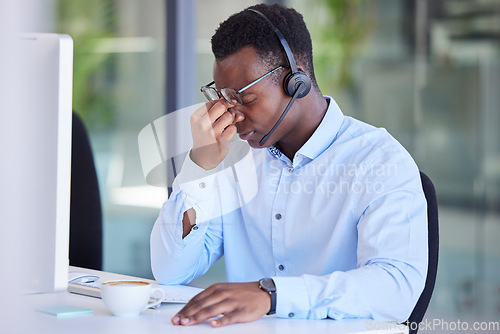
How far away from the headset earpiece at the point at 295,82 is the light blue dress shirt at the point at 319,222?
0.12m

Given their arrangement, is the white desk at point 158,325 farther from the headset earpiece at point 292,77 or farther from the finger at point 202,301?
the headset earpiece at point 292,77

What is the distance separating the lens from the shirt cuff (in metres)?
1.16

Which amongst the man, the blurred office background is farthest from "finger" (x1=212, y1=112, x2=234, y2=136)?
the blurred office background

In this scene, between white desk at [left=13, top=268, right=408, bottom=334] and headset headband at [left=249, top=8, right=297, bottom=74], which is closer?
white desk at [left=13, top=268, right=408, bottom=334]

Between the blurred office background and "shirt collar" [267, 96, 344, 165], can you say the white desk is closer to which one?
"shirt collar" [267, 96, 344, 165]

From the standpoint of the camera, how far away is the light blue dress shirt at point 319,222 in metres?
1.27

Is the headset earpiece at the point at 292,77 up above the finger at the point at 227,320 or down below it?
above

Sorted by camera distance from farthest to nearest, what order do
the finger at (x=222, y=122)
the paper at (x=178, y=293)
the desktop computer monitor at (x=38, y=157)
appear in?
the finger at (x=222, y=122), the paper at (x=178, y=293), the desktop computer monitor at (x=38, y=157)

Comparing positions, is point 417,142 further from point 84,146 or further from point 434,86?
point 84,146

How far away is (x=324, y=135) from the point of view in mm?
1614

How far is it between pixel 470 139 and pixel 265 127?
188cm

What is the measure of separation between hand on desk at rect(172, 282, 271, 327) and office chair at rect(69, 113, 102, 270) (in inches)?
48.0

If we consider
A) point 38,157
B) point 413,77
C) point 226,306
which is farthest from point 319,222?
point 413,77

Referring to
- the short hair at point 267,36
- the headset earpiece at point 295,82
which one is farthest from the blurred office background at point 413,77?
the headset earpiece at point 295,82
